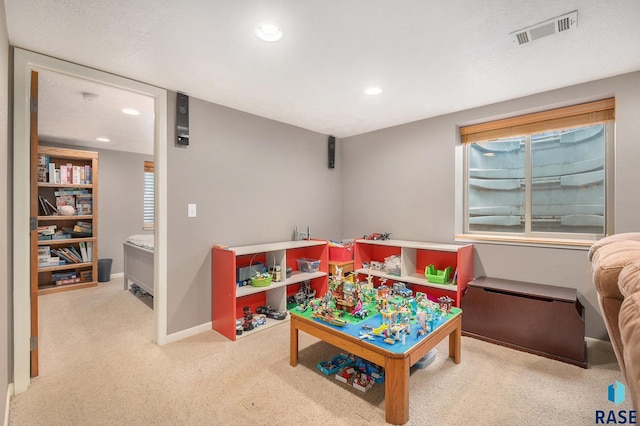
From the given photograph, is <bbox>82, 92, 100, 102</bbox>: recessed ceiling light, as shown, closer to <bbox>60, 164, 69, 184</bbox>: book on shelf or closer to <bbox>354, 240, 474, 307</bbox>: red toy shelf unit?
<bbox>60, 164, 69, 184</bbox>: book on shelf

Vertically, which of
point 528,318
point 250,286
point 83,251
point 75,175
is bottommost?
point 528,318

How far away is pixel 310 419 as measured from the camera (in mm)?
1644

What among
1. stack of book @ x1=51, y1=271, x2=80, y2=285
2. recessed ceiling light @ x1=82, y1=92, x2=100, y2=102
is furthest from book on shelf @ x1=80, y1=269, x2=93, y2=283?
recessed ceiling light @ x1=82, y1=92, x2=100, y2=102

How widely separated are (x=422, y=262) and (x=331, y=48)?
2511mm

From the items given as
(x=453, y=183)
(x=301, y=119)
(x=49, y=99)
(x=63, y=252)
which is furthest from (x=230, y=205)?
(x=63, y=252)

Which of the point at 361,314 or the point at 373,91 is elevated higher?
the point at 373,91

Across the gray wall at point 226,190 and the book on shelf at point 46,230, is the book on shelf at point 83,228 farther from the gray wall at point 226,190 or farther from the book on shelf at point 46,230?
the gray wall at point 226,190

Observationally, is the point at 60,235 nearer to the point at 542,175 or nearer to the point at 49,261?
the point at 49,261

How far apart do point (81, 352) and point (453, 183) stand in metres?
3.84

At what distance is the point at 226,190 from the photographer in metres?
3.05

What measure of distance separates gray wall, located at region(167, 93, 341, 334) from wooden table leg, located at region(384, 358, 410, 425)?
198 centimetres

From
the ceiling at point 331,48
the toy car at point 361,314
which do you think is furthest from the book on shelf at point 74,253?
the toy car at point 361,314

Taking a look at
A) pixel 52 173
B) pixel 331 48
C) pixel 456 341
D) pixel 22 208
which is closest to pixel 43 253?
pixel 52 173

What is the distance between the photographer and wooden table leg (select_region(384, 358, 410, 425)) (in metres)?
1.58
